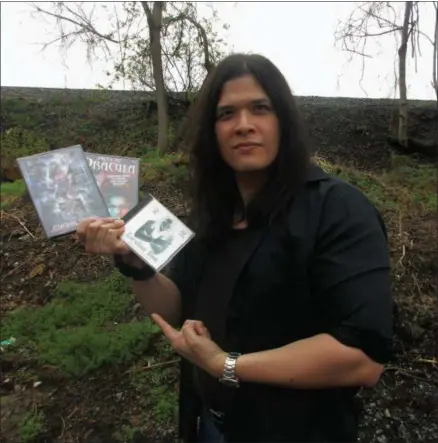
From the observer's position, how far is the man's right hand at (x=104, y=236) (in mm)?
1327

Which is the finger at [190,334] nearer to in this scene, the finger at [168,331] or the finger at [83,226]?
the finger at [168,331]

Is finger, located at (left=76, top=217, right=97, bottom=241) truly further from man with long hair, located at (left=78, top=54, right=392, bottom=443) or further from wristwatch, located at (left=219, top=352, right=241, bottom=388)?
wristwatch, located at (left=219, top=352, right=241, bottom=388)

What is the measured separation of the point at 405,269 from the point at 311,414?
3.08 m

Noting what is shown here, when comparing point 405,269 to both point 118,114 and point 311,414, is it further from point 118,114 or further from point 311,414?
point 118,114

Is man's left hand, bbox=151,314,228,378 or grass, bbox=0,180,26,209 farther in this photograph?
grass, bbox=0,180,26,209

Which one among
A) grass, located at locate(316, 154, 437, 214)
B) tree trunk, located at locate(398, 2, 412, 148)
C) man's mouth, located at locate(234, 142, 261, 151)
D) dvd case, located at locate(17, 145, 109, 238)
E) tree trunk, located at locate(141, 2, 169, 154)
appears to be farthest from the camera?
tree trunk, located at locate(398, 2, 412, 148)

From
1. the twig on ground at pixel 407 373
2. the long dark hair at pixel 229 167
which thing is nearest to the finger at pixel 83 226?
the long dark hair at pixel 229 167

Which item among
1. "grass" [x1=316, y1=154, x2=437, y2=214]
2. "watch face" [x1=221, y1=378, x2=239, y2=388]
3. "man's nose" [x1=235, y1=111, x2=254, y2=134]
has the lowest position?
"grass" [x1=316, y1=154, x2=437, y2=214]

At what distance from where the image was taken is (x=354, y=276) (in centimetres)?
103

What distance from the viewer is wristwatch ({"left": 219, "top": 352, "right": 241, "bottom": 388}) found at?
1.10 m

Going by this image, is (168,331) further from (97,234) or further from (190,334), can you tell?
(97,234)

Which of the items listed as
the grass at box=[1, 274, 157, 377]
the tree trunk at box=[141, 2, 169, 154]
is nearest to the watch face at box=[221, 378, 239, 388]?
the grass at box=[1, 274, 157, 377]

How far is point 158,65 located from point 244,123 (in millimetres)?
4987

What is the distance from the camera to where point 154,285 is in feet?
4.68
